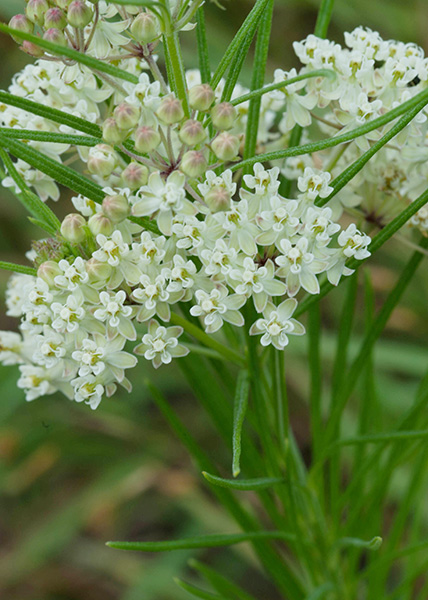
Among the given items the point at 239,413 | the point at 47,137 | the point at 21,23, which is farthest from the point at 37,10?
the point at 239,413

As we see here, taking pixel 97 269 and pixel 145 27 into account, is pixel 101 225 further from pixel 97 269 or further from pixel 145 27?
pixel 145 27

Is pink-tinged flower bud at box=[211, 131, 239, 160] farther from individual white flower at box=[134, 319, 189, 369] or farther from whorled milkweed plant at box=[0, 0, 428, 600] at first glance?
individual white flower at box=[134, 319, 189, 369]

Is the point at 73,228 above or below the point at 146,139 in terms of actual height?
below

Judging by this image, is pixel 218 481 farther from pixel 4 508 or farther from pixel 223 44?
pixel 223 44

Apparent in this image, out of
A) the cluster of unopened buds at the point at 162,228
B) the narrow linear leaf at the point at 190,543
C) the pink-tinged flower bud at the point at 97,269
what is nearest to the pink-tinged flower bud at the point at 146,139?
the cluster of unopened buds at the point at 162,228

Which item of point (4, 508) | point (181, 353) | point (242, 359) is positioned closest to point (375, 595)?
point (242, 359)

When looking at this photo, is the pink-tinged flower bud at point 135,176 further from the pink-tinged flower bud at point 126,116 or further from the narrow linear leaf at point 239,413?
the narrow linear leaf at point 239,413
